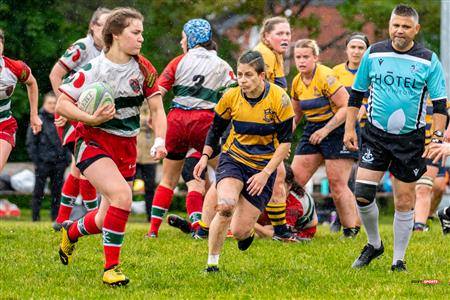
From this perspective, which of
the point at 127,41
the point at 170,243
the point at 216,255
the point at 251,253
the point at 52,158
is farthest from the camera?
the point at 52,158

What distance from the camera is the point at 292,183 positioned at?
1200 cm

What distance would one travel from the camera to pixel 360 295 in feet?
25.4

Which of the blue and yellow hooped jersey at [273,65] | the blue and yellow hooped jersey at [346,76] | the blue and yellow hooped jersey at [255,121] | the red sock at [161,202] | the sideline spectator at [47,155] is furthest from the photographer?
the sideline spectator at [47,155]

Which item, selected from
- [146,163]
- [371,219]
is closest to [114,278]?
[371,219]

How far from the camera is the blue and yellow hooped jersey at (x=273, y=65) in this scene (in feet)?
37.5

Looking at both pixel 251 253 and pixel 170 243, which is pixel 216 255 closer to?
pixel 251 253

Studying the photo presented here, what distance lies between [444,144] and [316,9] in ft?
67.3

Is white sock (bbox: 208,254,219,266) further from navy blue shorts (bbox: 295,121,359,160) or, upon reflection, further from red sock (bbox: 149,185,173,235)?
navy blue shorts (bbox: 295,121,359,160)

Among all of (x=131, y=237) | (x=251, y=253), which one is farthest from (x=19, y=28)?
(x=251, y=253)

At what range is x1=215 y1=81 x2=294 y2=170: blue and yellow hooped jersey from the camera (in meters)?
9.12

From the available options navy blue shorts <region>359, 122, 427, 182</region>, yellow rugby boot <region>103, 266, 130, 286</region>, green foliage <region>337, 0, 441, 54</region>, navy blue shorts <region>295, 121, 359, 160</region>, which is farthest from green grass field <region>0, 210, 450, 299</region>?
green foliage <region>337, 0, 441, 54</region>

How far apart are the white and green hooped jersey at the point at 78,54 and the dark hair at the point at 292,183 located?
2509 millimetres

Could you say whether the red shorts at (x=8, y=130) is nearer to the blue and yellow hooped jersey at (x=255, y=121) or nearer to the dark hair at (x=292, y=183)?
the blue and yellow hooped jersey at (x=255, y=121)

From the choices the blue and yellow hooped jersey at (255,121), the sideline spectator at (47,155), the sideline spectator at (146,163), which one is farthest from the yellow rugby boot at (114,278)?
the sideline spectator at (47,155)
